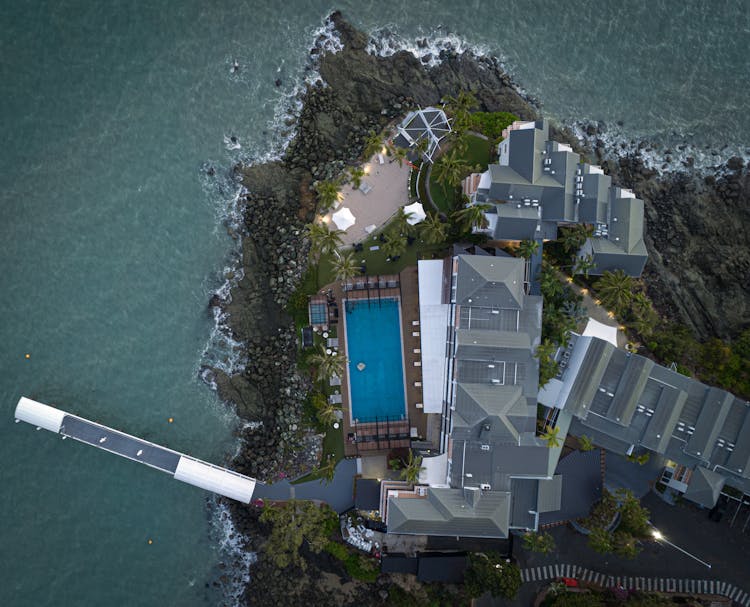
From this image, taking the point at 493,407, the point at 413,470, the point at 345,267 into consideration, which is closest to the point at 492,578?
the point at 413,470

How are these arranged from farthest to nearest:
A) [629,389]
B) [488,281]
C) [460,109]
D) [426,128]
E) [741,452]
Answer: [426,128] < [460,109] < [629,389] < [741,452] < [488,281]

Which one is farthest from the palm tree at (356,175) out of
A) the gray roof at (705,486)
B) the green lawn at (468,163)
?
the gray roof at (705,486)

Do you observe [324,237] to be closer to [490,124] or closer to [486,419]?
[490,124]

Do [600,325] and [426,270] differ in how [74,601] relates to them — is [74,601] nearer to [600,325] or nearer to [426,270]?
[426,270]

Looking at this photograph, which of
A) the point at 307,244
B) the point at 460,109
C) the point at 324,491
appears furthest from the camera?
the point at 307,244

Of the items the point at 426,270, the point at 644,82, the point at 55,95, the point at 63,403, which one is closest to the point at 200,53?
the point at 55,95

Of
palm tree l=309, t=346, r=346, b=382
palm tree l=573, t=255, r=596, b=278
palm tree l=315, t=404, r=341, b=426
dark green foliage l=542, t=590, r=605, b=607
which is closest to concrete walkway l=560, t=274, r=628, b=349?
palm tree l=573, t=255, r=596, b=278
